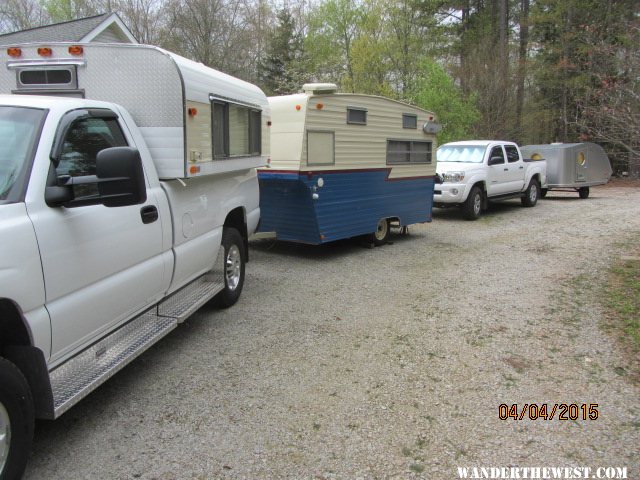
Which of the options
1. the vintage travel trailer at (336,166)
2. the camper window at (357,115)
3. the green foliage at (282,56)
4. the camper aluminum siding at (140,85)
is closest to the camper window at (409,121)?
the vintage travel trailer at (336,166)

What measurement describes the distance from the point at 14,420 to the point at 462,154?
1333 cm

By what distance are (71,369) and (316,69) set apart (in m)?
29.7

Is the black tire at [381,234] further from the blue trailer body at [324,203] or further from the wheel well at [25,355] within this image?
the wheel well at [25,355]

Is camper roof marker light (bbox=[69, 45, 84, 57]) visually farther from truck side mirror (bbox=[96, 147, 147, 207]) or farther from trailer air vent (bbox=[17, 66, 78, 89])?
truck side mirror (bbox=[96, 147, 147, 207])

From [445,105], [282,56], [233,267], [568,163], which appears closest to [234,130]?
[233,267]

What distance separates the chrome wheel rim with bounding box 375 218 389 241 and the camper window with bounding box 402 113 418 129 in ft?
6.04

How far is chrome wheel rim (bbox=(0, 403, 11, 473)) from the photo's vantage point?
2.55m

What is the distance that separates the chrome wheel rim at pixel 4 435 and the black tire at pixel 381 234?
7.53 metres

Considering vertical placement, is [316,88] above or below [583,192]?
above

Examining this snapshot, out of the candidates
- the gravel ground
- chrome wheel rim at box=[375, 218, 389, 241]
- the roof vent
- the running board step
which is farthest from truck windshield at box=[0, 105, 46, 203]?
chrome wheel rim at box=[375, 218, 389, 241]

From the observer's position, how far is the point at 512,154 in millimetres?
15523

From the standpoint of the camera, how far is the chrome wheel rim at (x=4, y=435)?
2.55m

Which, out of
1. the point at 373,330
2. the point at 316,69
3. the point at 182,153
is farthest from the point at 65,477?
the point at 316,69

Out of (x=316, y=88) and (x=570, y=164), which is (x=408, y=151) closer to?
(x=316, y=88)
